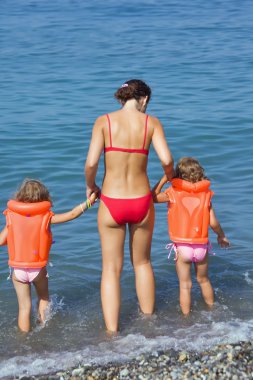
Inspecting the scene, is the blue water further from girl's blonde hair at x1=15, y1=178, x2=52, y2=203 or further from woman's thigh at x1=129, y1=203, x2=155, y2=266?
girl's blonde hair at x1=15, y1=178, x2=52, y2=203

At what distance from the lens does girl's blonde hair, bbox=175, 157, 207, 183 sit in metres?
7.16

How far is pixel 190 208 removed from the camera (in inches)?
282

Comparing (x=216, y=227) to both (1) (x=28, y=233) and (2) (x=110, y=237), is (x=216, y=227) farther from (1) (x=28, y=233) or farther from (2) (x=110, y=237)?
(1) (x=28, y=233)

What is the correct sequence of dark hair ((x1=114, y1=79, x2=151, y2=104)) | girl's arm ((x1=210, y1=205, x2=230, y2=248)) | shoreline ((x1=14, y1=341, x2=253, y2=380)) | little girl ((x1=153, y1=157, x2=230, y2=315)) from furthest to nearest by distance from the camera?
girl's arm ((x1=210, y1=205, x2=230, y2=248)) < little girl ((x1=153, y1=157, x2=230, y2=315)) < dark hair ((x1=114, y1=79, x2=151, y2=104)) < shoreline ((x1=14, y1=341, x2=253, y2=380))

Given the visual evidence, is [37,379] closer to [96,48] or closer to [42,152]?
[42,152]

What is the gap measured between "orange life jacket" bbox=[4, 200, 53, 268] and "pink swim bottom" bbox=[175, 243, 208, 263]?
1.21m

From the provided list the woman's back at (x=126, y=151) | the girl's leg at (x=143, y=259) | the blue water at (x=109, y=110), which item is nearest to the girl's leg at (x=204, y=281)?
the blue water at (x=109, y=110)

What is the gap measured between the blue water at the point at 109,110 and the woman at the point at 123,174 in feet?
2.11

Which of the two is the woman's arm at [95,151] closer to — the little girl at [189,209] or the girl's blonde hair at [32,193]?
the girl's blonde hair at [32,193]

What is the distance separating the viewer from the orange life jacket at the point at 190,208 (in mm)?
7154

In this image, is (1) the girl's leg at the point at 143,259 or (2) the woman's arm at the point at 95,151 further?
(1) the girl's leg at the point at 143,259

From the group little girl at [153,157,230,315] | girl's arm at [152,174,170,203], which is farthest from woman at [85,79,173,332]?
little girl at [153,157,230,315]

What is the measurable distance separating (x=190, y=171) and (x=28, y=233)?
1493 millimetres

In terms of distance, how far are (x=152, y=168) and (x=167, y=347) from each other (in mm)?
5343
